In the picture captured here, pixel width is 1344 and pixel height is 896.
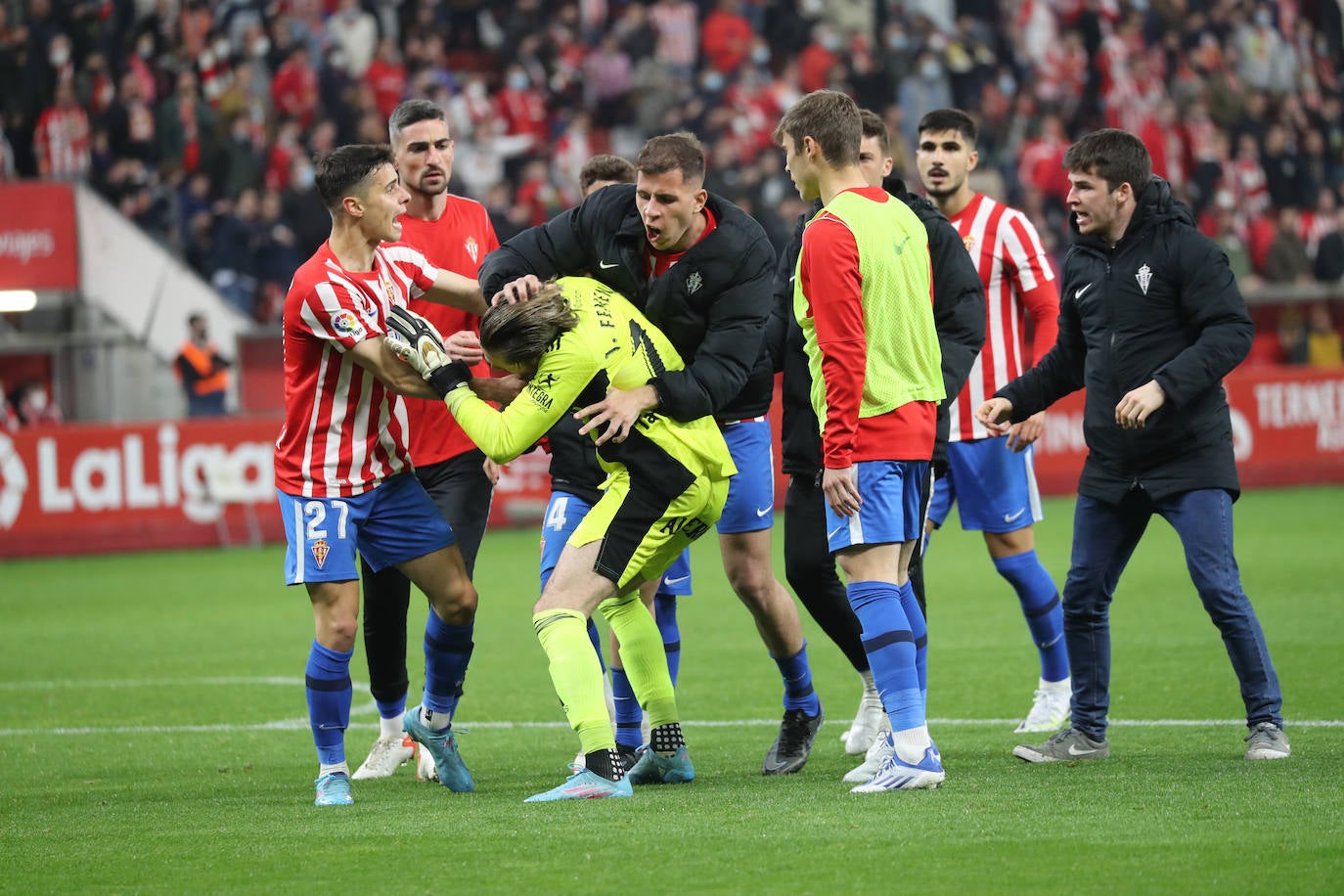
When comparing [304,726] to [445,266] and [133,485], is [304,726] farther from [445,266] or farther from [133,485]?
[133,485]

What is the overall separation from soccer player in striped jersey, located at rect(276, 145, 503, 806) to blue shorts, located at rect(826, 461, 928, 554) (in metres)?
1.27

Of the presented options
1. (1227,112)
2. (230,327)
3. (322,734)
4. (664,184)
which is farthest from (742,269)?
(1227,112)

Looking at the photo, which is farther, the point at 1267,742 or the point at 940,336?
the point at 940,336

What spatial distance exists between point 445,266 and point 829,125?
2183 mm

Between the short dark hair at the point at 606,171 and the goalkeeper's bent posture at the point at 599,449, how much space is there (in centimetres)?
141

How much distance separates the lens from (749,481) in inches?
265

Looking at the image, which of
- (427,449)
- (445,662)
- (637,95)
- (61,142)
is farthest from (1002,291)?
(637,95)

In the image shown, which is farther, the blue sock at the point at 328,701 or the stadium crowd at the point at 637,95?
the stadium crowd at the point at 637,95

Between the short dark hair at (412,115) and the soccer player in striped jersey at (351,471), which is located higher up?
the short dark hair at (412,115)

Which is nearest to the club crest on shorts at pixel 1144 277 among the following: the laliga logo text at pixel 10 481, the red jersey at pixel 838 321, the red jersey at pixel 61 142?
the red jersey at pixel 838 321

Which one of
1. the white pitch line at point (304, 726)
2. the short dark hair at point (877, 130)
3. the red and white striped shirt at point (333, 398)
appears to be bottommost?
the white pitch line at point (304, 726)

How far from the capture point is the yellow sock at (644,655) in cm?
616

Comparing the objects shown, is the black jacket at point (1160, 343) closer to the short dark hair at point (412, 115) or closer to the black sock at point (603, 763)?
the black sock at point (603, 763)

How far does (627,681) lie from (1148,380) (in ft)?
7.23
